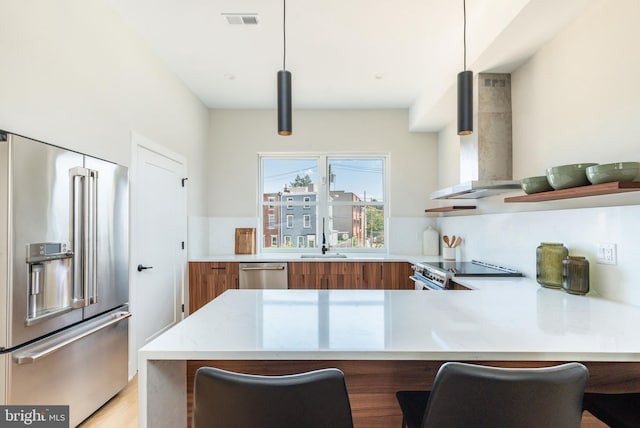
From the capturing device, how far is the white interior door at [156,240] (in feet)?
8.52

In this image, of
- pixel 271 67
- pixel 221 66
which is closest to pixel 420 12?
pixel 271 67

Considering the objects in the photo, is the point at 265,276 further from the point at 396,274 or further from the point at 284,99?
the point at 284,99

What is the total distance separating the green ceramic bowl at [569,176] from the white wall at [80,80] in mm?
2692

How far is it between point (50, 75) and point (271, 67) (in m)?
1.81

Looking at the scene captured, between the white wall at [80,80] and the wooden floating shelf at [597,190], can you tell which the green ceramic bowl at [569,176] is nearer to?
the wooden floating shelf at [597,190]

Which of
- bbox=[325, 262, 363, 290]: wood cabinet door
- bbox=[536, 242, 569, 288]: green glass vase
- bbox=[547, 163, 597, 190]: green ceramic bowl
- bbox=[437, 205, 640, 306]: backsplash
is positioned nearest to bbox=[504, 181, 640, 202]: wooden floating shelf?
bbox=[547, 163, 597, 190]: green ceramic bowl

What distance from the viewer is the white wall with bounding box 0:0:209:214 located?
1.58 m

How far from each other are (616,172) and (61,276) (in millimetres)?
2682

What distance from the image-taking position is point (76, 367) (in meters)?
1.82

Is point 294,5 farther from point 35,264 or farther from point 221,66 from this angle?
point 35,264

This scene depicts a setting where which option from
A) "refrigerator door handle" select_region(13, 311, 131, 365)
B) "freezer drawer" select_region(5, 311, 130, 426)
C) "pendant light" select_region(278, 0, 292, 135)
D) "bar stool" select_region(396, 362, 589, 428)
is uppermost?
"pendant light" select_region(278, 0, 292, 135)

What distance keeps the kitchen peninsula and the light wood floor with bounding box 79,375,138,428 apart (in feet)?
3.57

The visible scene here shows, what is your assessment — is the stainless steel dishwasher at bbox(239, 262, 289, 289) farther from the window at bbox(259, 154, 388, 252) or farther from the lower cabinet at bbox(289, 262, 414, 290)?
the window at bbox(259, 154, 388, 252)

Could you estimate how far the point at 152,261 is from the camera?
2865mm
